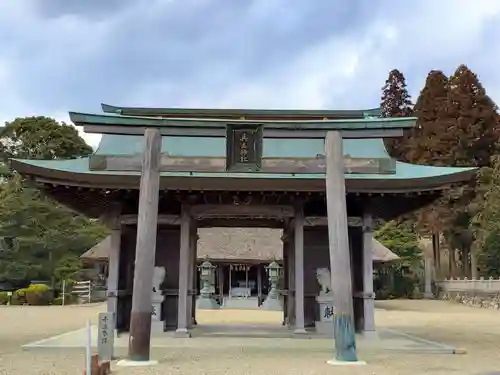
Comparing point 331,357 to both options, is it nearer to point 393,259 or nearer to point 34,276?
point 393,259

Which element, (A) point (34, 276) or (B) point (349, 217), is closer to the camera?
(B) point (349, 217)

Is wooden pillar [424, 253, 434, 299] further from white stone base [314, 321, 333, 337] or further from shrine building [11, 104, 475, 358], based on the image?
white stone base [314, 321, 333, 337]

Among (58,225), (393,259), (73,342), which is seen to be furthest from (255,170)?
(58,225)

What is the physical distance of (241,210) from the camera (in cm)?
1457

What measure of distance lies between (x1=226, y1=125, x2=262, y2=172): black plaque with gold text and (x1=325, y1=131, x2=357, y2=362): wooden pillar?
1510mm

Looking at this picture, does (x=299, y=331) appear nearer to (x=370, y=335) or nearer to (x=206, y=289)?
(x=370, y=335)

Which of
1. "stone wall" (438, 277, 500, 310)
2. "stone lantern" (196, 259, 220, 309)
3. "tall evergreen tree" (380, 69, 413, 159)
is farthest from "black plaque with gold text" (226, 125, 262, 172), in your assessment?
"tall evergreen tree" (380, 69, 413, 159)

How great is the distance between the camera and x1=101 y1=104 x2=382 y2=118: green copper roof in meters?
16.5

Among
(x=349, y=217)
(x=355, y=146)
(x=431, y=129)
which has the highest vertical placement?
(x=431, y=129)

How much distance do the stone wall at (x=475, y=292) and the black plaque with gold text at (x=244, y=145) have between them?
28170 mm

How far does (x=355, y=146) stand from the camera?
623 inches

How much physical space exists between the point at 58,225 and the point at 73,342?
2744cm

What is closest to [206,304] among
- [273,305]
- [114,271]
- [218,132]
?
[273,305]

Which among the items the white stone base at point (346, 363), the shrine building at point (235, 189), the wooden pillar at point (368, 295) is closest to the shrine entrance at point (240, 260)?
the shrine building at point (235, 189)
